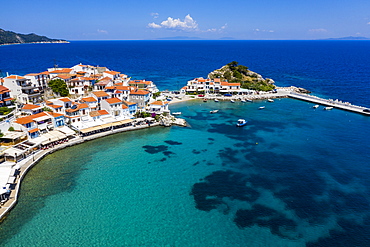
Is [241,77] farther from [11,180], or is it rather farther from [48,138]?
[11,180]

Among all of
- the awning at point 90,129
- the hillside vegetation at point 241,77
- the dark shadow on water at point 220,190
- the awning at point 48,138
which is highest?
the hillside vegetation at point 241,77

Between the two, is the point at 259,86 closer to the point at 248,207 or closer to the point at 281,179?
the point at 281,179

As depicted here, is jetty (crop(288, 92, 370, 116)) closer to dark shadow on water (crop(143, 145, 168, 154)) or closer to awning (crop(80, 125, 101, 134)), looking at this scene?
dark shadow on water (crop(143, 145, 168, 154))

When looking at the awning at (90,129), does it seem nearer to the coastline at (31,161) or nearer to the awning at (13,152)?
the coastline at (31,161)

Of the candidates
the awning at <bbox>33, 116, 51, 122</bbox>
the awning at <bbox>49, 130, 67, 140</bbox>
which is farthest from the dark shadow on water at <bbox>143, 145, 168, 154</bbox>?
the awning at <bbox>33, 116, 51, 122</bbox>

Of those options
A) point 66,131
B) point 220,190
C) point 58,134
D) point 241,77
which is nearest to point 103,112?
point 66,131

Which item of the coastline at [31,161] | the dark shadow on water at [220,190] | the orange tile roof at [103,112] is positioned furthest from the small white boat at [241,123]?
the orange tile roof at [103,112]
